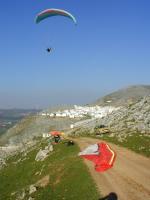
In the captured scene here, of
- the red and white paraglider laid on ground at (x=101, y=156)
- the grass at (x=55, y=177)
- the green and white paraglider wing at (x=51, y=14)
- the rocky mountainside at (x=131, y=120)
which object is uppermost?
the green and white paraglider wing at (x=51, y=14)

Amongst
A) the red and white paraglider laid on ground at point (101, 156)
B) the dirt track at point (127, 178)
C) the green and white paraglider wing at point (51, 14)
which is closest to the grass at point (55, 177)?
the dirt track at point (127, 178)

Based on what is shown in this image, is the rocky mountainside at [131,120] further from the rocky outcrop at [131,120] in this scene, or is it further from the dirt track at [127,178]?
the dirt track at [127,178]

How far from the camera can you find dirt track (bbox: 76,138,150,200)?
4062cm

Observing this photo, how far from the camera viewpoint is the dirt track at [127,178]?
40625 mm

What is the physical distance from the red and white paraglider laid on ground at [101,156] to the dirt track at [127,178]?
25.0 feet

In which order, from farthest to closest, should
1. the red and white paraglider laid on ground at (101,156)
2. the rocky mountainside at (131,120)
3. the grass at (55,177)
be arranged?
1. the rocky mountainside at (131,120)
2. the grass at (55,177)
3. the red and white paraglider laid on ground at (101,156)

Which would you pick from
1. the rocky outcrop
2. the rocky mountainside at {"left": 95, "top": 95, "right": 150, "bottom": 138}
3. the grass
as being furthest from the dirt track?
the rocky outcrop

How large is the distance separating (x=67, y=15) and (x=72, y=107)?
145m

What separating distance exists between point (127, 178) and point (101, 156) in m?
13.4

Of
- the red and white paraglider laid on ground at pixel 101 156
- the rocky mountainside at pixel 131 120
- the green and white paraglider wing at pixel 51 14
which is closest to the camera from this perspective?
the red and white paraglider laid on ground at pixel 101 156

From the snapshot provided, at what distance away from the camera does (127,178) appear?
45.1 m

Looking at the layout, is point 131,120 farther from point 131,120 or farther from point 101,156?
point 101,156

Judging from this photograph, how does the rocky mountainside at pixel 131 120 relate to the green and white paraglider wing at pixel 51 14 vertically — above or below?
below

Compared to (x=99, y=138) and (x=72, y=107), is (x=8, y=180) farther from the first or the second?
(x=72, y=107)
